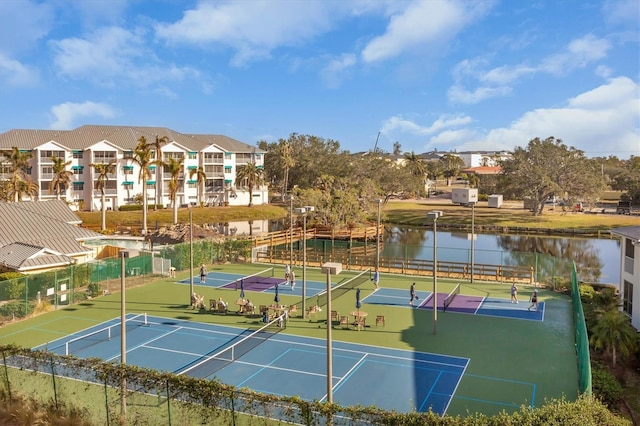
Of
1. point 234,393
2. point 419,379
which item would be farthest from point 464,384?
point 234,393

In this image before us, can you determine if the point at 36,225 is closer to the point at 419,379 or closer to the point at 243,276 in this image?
the point at 243,276

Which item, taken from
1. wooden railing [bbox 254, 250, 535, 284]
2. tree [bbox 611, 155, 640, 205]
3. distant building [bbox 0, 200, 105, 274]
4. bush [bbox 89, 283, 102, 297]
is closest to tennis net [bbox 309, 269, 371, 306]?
wooden railing [bbox 254, 250, 535, 284]

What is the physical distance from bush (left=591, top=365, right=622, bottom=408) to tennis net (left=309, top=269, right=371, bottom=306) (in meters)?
15.1

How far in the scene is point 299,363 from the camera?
2189 cm

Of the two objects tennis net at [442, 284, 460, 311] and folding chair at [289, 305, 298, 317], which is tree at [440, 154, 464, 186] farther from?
folding chair at [289, 305, 298, 317]

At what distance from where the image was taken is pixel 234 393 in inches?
531

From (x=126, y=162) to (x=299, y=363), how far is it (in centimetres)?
7360

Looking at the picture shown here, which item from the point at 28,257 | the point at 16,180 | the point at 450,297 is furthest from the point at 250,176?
the point at 450,297

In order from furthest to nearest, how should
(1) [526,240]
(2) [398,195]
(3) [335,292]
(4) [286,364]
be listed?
(2) [398,195] → (1) [526,240] → (3) [335,292] → (4) [286,364]

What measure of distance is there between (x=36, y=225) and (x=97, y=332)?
18886 millimetres

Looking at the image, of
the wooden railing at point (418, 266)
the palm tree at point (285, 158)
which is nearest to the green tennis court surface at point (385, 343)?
the wooden railing at point (418, 266)

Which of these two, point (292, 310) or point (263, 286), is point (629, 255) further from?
point (263, 286)

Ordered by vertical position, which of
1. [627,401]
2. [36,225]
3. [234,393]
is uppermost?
[36,225]

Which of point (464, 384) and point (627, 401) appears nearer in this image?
point (627, 401)
